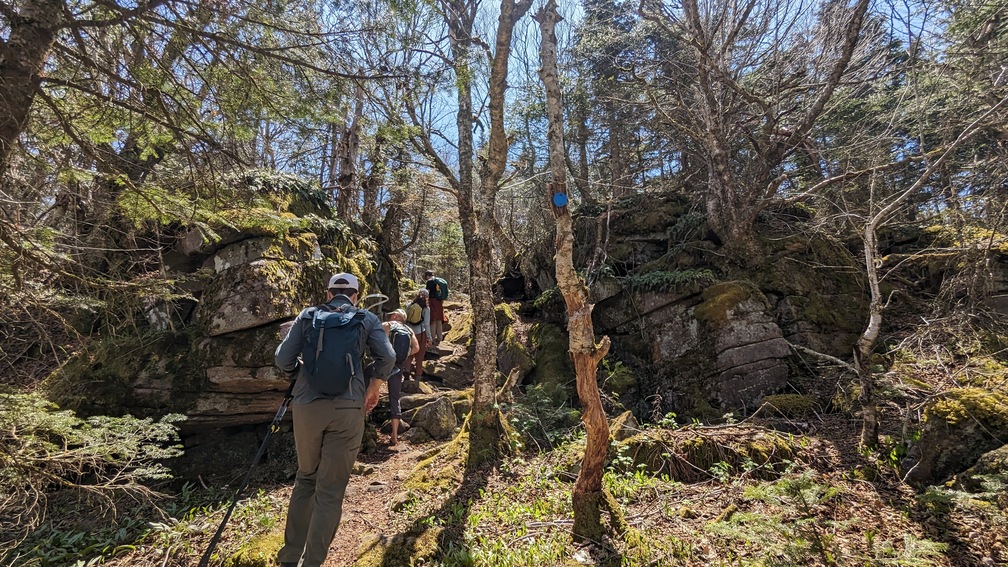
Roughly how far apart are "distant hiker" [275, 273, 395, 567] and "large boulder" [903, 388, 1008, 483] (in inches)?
212

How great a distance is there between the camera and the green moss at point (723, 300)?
8.54 m

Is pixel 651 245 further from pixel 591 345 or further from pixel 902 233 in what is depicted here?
pixel 591 345

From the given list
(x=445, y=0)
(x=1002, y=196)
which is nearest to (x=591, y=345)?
(x=445, y=0)

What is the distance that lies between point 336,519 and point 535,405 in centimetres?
515

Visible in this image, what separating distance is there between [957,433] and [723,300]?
15.8ft

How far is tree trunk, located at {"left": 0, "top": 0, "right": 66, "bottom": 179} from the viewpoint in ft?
10.6

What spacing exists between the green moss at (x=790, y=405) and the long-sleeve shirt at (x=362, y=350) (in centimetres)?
572

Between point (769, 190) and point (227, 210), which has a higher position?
point (769, 190)

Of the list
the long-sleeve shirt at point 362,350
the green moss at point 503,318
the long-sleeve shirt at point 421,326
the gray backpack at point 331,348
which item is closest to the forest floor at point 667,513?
the long-sleeve shirt at point 362,350

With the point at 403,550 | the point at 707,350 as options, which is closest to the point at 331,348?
the point at 403,550

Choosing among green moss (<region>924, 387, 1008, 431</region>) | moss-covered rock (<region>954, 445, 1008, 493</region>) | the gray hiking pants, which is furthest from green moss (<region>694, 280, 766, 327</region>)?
the gray hiking pants

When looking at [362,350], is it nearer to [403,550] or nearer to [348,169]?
[403,550]

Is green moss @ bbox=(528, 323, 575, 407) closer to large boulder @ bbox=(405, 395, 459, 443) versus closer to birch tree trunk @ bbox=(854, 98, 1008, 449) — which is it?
large boulder @ bbox=(405, 395, 459, 443)

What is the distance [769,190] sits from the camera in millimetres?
9453
